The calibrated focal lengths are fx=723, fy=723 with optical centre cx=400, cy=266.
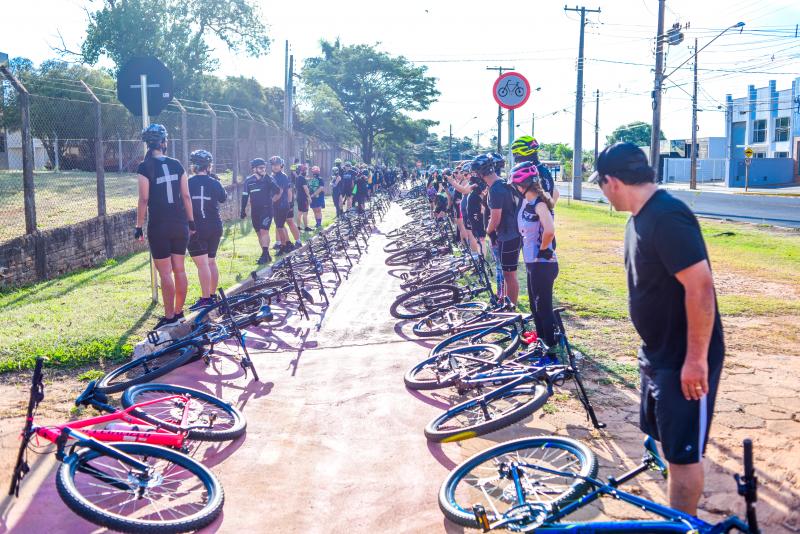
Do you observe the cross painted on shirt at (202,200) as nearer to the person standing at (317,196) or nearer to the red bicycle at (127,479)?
the red bicycle at (127,479)

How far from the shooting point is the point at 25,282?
32.2 ft

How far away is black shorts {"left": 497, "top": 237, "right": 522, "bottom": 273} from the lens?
765 cm

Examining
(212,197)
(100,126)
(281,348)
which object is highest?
(100,126)

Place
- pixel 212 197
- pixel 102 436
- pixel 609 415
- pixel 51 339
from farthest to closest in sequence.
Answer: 1. pixel 212 197
2. pixel 51 339
3. pixel 609 415
4. pixel 102 436

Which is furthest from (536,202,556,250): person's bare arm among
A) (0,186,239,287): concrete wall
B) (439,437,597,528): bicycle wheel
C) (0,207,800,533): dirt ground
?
(0,186,239,287): concrete wall

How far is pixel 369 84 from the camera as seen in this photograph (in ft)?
220

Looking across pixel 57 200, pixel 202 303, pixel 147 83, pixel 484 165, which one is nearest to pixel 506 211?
pixel 484 165

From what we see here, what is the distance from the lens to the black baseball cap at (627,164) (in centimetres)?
304

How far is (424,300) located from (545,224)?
268 cm

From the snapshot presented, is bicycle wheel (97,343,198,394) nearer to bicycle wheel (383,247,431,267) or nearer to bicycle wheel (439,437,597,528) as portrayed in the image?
bicycle wheel (439,437,597,528)

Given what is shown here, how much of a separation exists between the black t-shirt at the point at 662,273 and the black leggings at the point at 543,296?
3017mm

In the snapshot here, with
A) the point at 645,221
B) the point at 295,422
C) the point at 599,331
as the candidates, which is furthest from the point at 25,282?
the point at 645,221

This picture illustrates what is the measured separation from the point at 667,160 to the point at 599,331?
68.2 m

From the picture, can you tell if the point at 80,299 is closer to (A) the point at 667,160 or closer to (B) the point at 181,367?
(B) the point at 181,367
